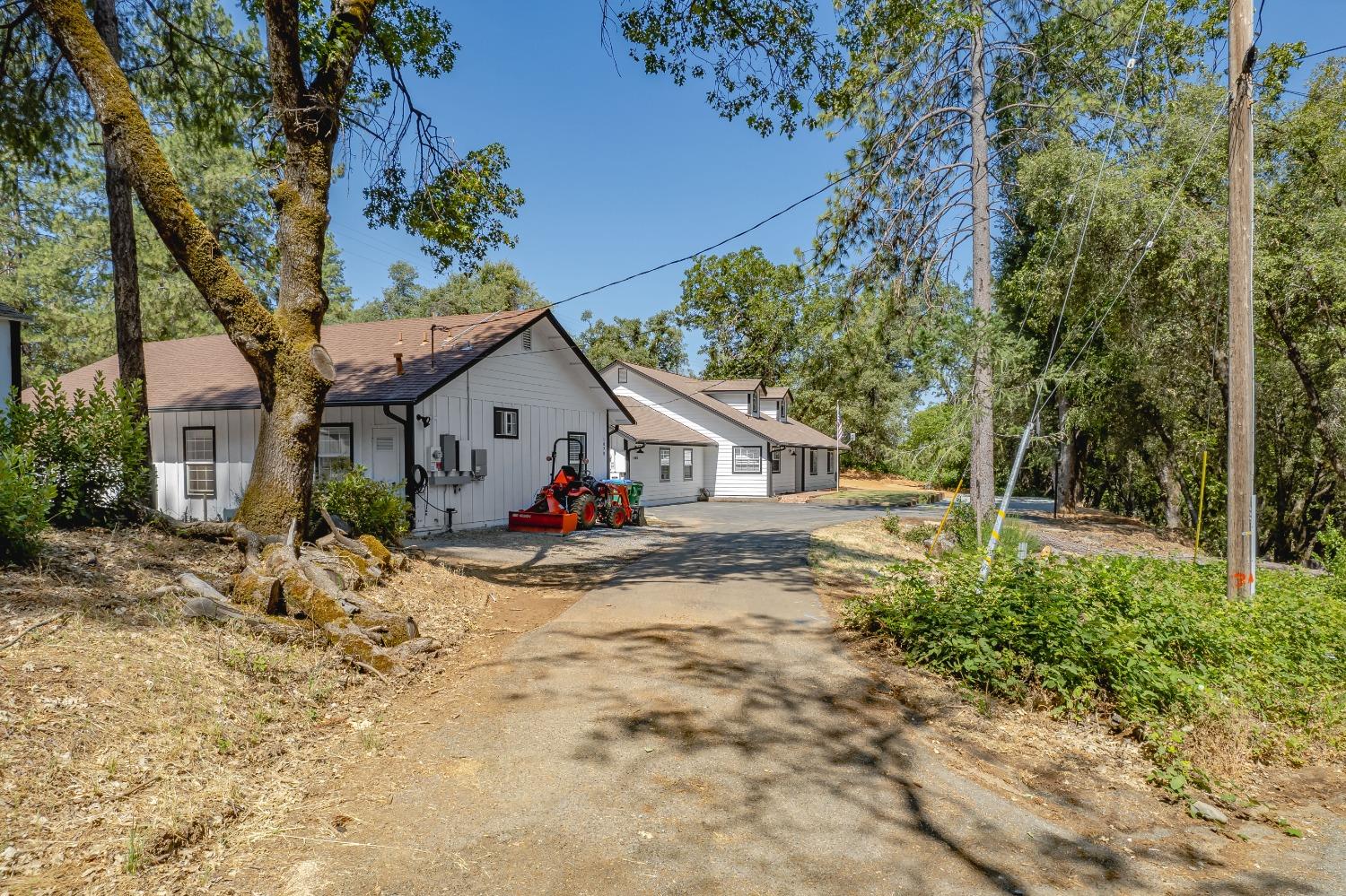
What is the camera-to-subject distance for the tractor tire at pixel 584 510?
16719 millimetres

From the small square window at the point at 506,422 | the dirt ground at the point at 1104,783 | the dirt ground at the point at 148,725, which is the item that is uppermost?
the small square window at the point at 506,422

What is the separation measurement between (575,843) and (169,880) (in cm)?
163

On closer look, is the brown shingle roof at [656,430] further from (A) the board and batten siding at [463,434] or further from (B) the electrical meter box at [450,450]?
(B) the electrical meter box at [450,450]

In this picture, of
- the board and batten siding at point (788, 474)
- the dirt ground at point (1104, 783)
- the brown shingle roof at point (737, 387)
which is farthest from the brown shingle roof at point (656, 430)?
the dirt ground at point (1104, 783)

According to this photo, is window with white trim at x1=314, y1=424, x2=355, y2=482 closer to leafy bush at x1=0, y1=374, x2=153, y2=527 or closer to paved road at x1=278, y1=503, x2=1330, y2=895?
leafy bush at x1=0, y1=374, x2=153, y2=527

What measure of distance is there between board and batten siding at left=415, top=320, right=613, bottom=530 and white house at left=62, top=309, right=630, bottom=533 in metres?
0.03

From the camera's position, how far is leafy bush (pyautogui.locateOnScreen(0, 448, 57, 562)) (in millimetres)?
5375

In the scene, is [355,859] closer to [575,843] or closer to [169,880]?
[169,880]

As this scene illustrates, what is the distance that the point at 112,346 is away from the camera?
87.2 ft

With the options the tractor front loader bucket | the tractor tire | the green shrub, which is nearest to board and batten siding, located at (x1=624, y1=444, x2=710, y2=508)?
the tractor tire

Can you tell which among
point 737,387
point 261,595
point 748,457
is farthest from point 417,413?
point 737,387

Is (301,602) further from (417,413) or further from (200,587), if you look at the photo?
(417,413)

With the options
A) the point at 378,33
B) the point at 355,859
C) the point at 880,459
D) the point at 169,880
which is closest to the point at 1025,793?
the point at 355,859

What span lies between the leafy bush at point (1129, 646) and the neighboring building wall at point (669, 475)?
1991 centimetres
